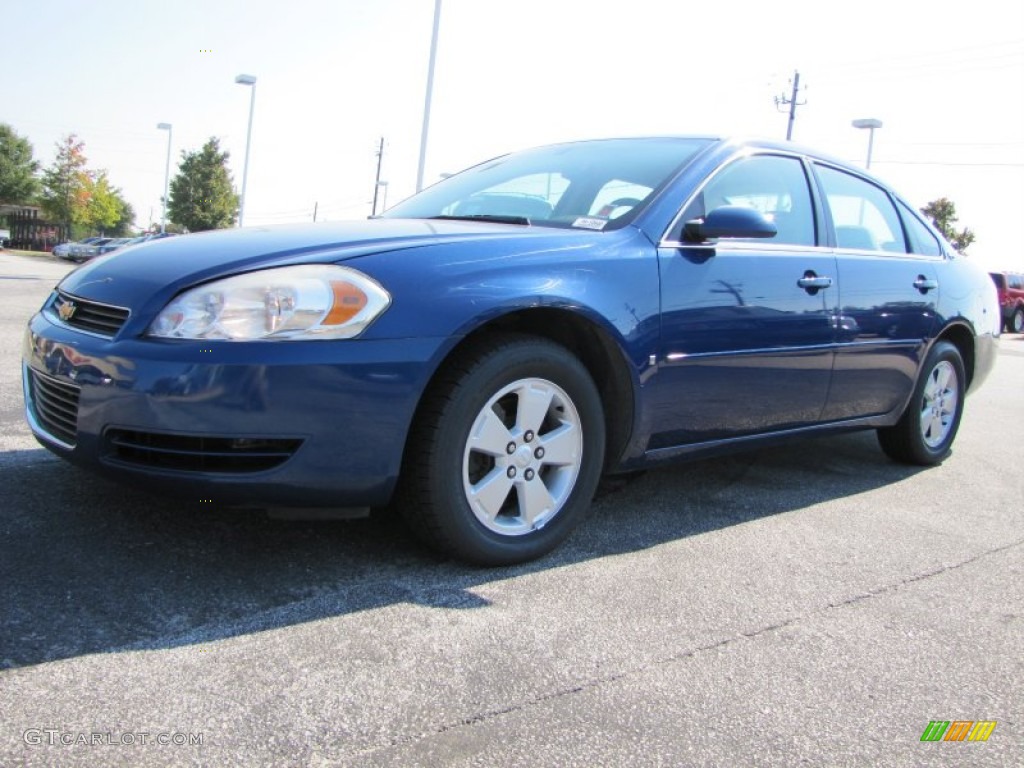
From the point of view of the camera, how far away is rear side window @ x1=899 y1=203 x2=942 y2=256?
4.64 metres

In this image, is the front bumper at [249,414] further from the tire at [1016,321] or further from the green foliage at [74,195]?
the green foliage at [74,195]

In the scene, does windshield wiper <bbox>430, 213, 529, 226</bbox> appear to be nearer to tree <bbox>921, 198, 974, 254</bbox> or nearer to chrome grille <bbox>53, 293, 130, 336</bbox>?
chrome grille <bbox>53, 293, 130, 336</bbox>

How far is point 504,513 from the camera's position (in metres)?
2.85

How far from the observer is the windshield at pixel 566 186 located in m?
3.34

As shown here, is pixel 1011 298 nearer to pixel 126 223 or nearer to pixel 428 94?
pixel 428 94

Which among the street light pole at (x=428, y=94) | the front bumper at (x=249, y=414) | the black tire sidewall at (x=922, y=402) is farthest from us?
the street light pole at (x=428, y=94)

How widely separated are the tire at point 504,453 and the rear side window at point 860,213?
5.93 feet

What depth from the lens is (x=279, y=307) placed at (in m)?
2.39

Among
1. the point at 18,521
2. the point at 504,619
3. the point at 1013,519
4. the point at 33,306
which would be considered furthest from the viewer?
the point at 33,306

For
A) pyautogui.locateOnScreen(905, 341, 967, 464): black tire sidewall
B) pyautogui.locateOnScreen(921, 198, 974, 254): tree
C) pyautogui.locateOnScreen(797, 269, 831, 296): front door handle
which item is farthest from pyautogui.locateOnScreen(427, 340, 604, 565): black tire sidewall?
pyautogui.locateOnScreen(921, 198, 974, 254): tree

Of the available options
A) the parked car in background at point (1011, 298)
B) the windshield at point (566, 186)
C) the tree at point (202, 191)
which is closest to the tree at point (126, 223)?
the tree at point (202, 191)

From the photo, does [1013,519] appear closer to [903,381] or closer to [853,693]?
[903,381]

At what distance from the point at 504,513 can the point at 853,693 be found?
1133 mm

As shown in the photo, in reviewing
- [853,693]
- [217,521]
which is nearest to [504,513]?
[217,521]
